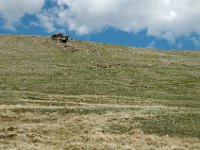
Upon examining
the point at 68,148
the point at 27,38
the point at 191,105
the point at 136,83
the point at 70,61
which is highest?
the point at 27,38

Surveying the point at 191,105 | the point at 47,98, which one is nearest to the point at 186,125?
the point at 191,105

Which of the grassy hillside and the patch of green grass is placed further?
the patch of green grass

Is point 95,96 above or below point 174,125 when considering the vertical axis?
above

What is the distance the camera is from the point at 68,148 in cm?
3456

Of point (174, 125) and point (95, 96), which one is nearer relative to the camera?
point (174, 125)

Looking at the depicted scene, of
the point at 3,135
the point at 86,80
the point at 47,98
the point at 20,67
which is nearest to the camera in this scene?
the point at 3,135

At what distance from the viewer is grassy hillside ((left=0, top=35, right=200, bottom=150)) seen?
36.9 m

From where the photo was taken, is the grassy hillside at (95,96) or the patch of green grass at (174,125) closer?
the grassy hillside at (95,96)

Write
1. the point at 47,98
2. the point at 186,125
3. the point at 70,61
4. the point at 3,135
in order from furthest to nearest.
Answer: the point at 70,61 < the point at 47,98 < the point at 186,125 < the point at 3,135

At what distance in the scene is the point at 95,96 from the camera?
59000 millimetres

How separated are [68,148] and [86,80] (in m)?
38.2

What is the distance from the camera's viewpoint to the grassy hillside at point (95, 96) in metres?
36.9

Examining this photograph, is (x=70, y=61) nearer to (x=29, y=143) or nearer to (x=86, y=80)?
(x=86, y=80)

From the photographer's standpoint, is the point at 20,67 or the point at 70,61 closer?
the point at 20,67
